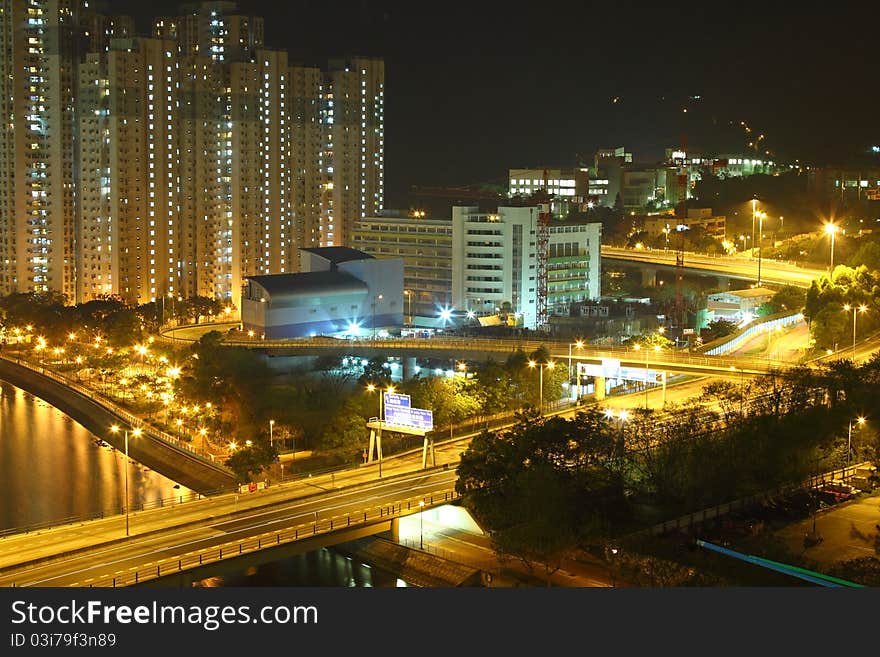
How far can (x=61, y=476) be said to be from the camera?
12.2 m

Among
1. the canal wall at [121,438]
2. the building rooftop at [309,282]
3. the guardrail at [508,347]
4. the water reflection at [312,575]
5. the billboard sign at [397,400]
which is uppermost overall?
the building rooftop at [309,282]

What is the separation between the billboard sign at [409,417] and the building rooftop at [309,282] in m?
6.01

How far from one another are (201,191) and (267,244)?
1523 millimetres

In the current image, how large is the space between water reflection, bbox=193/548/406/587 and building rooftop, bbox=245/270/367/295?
742 centimetres

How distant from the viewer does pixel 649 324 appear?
19156 mm

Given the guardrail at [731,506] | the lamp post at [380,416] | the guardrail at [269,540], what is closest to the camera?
the guardrail at [269,540]

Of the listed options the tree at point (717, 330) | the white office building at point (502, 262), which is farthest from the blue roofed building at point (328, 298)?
the tree at point (717, 330)

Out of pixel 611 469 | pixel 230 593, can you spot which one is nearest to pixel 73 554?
pixel 230 593

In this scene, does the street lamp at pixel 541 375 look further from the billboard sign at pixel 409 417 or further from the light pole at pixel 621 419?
the billboard sign at pixel 409 417

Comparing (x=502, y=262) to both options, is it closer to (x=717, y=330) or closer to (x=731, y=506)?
(x=717, y=330)

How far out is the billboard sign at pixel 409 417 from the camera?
10.1 meters

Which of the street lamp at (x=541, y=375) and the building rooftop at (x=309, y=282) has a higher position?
the building rooftop at (x=309, y=282)

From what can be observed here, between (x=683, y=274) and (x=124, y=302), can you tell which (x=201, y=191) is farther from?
(x=683, y=274)

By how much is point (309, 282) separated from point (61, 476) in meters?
5.28
